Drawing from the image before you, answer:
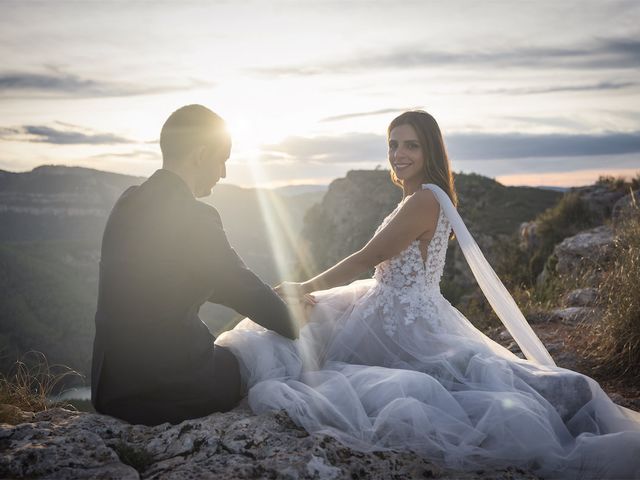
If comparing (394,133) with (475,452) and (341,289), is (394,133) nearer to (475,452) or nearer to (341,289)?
(341,289)

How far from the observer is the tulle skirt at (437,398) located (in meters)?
2.78

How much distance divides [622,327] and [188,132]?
16.1 feet

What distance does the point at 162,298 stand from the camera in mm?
2902

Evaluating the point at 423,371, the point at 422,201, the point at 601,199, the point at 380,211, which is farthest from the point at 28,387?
the point at 380,211

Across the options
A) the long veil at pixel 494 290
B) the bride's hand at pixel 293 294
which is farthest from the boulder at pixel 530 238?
the bride's hand at pixel 293 294

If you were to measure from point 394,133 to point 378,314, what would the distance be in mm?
1496

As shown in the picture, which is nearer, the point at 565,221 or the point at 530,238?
the point at 565,221

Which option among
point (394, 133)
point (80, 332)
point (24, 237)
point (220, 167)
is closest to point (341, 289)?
point (394, 133)

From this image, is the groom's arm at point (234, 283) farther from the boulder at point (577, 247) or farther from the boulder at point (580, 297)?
the boulder at point (577, 247)

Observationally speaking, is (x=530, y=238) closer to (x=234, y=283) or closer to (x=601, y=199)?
(x=601, y=199)

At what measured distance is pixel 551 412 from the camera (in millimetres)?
3043

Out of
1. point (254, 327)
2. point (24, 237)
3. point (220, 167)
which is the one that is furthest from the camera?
point (24, 237)

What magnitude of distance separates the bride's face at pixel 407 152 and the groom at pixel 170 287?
1658mm

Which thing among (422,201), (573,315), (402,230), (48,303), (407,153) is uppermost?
(407,153)
